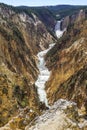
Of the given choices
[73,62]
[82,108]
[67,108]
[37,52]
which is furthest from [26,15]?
[67,108]

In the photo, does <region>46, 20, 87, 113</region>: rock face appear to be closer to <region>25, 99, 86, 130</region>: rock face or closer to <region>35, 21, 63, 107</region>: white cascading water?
<region>35, 21, 63, 107</region>: white cascading water

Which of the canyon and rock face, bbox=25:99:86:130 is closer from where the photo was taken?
rock face, bbox=25:99:86:130

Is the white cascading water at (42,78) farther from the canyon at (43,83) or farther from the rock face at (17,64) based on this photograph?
the rock face at (17,64)

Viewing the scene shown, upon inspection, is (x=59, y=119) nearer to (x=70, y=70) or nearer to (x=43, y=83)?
(x=70, y=70)

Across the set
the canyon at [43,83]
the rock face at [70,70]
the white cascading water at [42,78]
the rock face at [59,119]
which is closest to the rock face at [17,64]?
the canyon at [43,83]

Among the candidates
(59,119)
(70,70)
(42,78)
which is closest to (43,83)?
(42,78)

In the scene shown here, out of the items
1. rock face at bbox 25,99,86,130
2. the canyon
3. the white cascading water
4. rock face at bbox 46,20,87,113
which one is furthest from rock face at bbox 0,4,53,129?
rock face at bbox 46,20,87,113
